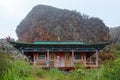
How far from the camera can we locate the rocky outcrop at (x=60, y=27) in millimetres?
53375

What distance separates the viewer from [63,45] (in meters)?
32.4

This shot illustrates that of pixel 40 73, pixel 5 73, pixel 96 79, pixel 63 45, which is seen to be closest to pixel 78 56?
pixel 63 45

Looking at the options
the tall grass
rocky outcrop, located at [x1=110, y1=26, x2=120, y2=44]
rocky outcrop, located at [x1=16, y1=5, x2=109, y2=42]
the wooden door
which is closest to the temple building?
the wooden door

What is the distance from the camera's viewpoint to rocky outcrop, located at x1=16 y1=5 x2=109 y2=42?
5338 cm

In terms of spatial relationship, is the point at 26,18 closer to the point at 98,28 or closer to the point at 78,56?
the point at 98,28

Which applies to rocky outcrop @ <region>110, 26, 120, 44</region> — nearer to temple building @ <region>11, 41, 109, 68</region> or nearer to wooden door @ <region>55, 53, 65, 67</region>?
temple building @ <region>11, 41, 109, 68</region>

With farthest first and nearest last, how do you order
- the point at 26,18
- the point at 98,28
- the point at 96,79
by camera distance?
the point at 26,18, the point at 98,28, the point at 96,79

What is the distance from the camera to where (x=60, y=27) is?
54.5 metres

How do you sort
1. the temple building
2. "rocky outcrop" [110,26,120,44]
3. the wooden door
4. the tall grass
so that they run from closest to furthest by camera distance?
the tall grass, the temple building, the wooden door, "rocky outcrop" [110,26,120,44]

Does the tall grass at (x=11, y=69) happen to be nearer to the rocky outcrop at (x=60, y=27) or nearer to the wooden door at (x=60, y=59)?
the wooden door at (x=60, y=59)

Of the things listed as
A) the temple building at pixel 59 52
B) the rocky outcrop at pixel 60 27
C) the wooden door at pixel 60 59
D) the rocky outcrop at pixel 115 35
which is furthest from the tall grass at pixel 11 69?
the rocky outcrop at pixel 115 35

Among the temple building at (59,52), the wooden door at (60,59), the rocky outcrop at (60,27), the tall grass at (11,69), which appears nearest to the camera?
the tall grass at (11,69)

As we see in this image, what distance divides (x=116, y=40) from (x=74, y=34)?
8.21 m

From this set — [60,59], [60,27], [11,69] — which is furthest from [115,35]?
[11,69]
